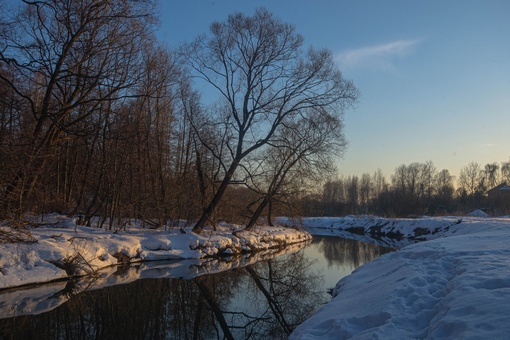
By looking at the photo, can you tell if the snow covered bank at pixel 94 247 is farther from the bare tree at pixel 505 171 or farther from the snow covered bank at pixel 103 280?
the bare tree at pixel 505 171

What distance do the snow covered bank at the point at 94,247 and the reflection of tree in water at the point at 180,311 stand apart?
7.01 feet

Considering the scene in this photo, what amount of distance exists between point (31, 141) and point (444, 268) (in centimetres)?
1161

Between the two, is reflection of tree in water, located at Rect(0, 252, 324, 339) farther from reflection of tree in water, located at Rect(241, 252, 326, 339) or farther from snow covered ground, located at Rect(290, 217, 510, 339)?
snow covered ground, located at Rect(290, 217, 510, 339)

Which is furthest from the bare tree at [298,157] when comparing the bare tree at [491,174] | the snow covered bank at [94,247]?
the bare tree at [491,174]

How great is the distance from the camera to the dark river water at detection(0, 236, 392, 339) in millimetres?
7805

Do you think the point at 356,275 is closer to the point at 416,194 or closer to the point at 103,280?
the point at 103,280

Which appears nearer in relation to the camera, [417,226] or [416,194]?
[417,226]

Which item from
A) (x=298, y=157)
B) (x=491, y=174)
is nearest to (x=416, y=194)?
(x=491, y=174)

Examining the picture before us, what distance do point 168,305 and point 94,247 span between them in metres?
6.43

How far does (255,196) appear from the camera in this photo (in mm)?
30312

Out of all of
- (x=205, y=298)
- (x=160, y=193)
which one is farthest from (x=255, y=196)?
(x=205, y=298)

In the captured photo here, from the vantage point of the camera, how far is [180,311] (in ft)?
31.5

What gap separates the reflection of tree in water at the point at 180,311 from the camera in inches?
302

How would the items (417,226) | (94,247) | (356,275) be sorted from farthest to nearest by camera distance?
(417,226) → (94,247) → (356,275)
